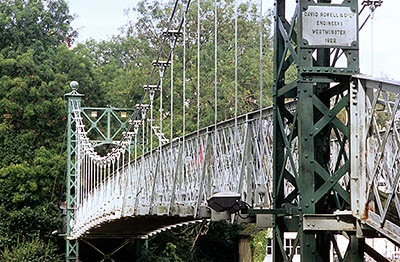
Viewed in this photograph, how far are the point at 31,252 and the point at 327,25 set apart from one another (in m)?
20.8

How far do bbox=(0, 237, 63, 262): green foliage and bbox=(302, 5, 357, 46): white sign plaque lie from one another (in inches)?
798

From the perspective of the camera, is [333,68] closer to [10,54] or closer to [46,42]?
[10,54]

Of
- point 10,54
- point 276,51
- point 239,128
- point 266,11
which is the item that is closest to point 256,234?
point 266,11

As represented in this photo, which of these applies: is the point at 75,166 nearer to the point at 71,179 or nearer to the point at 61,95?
the point at 71,179

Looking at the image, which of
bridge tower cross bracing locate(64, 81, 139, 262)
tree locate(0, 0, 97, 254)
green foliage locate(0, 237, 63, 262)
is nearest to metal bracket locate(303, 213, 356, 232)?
bridge tower cross bracing locate(64, 81, 139, 262)

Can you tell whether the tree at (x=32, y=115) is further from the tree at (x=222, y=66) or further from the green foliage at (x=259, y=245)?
the green foliage at (x=259, y=245)

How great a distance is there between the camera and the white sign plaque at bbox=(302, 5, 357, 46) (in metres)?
5.91

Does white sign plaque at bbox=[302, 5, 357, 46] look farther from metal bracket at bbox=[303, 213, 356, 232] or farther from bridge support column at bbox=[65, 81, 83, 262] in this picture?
bridge support column at bbox=[65, 81, 83, 262]

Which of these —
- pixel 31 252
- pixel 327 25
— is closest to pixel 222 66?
pixel 31 252

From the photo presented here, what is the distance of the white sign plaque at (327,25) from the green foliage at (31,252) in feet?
66.5

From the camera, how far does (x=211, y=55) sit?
2764cm

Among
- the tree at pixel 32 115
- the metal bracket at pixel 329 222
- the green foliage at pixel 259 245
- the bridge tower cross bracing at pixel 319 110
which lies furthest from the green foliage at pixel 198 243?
the metal bracket at pixel 329 222

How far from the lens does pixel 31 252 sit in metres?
25.5

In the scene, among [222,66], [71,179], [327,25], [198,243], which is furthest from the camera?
[198,243]
